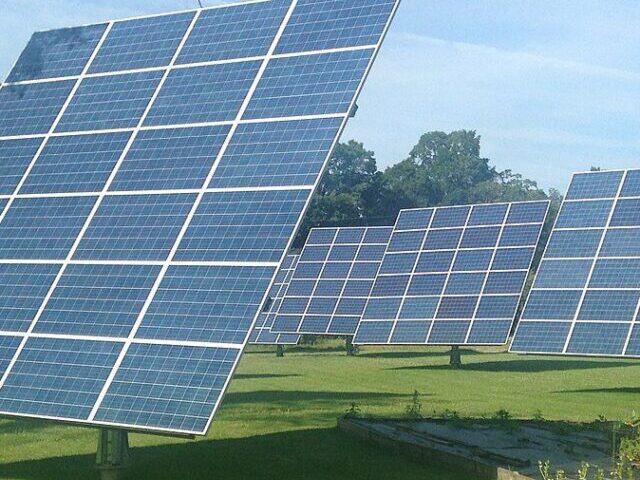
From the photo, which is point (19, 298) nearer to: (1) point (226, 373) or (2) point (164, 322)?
(2) point (164, 322)

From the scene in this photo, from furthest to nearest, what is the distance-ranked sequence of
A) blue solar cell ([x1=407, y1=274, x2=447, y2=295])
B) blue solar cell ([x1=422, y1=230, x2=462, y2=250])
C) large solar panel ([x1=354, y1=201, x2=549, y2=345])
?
1. blue solar cell ([x1=422, y1=230, x2=462, y2=250])
2. blue solar cell ([x1=407, y1=274, x2=447, y2=295])
3. large solar panel ([x1=354, y1=201, x2=549, y2=345])

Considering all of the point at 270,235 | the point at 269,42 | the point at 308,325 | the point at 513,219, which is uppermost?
the point at 513,219

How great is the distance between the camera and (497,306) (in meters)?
40.2

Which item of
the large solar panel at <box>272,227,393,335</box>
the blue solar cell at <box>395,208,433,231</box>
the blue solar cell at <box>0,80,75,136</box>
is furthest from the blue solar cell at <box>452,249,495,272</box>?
the blue solar cell at <box>0,80,75,136</box>

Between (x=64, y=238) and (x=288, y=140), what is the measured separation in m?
3.69

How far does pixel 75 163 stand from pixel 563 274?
1951cm

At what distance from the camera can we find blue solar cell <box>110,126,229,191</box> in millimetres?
16484

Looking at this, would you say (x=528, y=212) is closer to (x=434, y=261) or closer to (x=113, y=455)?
(x=434, y=261)

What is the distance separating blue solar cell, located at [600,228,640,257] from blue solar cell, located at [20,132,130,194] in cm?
1947

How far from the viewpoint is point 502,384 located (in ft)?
112

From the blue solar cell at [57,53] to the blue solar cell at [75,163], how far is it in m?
2.07

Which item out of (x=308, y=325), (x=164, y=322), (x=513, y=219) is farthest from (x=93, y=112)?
(x=308, y=325)

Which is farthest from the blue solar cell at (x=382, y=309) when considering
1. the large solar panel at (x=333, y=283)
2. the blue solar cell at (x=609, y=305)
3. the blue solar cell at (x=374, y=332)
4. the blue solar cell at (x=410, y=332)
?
the blue solar cell at (x=609, y=305)

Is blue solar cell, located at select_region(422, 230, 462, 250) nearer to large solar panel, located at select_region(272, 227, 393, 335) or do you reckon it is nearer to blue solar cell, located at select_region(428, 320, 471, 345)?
blue solar cell, located at select_region(428, 320, 471, 345)
